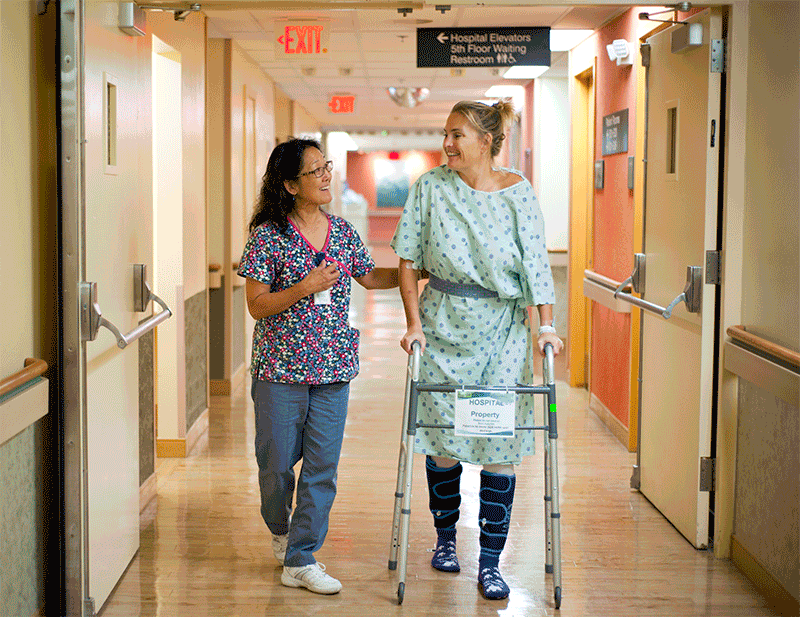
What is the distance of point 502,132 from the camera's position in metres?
3.38

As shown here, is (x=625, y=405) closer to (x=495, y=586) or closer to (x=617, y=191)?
(x=617, y=191)

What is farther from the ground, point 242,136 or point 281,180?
point 242,136

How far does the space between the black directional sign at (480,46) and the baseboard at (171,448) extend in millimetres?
2914

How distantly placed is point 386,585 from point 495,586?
42 cm

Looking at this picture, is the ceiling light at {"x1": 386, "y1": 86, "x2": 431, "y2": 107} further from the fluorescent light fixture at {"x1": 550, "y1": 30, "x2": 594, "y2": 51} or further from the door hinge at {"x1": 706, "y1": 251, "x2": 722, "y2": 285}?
the door hinge at {"x1": 706, "y1": 251, "x2": 722, "y2": 285}

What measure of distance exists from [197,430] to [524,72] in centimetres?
535

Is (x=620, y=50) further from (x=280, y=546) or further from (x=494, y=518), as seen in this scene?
(x=280, y=546)

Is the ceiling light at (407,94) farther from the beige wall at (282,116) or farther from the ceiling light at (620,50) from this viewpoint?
the ceiling light at (620,50)

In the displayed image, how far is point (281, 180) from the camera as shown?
333 centimetres

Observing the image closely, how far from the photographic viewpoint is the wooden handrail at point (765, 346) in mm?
3061

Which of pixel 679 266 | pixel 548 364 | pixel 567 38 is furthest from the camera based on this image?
pixel 567 38

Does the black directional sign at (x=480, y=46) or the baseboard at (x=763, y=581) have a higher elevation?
the black directional sign at (x=480, y=46)

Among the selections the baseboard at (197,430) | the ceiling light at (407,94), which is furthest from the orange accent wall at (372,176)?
the baseboard at (197,430)

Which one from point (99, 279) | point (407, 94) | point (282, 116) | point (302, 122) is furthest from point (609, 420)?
point (302, 122)
